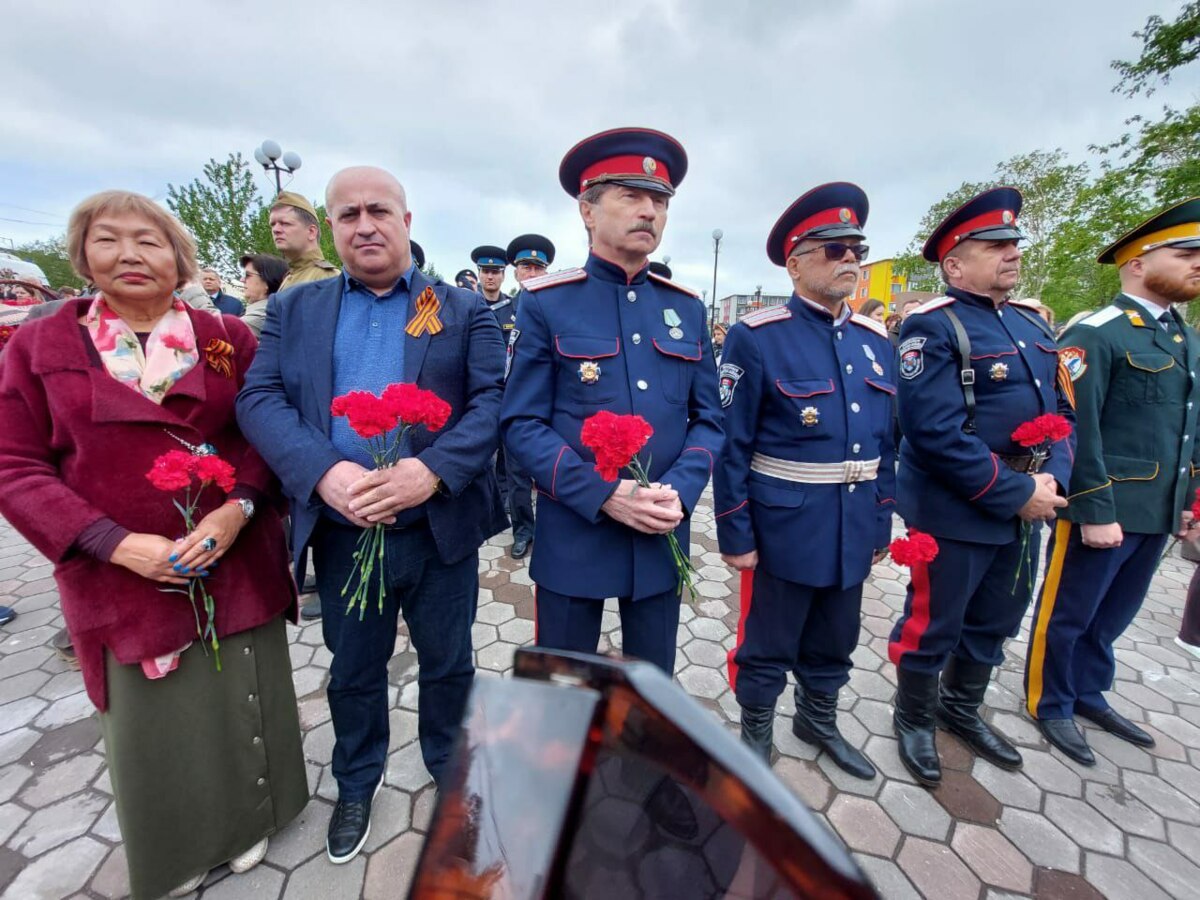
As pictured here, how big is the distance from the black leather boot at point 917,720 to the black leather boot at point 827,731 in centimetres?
21

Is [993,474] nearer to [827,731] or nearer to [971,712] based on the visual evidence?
[971,712]

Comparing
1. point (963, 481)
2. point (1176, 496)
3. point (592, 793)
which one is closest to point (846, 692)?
point (963, 481)

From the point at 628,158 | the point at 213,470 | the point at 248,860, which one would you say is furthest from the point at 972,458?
the point at 248,860

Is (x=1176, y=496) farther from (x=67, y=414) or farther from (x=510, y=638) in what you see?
(x=67, y=414)

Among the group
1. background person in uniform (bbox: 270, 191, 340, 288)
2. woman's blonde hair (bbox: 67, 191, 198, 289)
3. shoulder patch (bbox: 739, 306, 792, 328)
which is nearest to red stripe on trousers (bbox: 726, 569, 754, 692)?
shoulder patch (bbox: 739, 306, 792, 328)

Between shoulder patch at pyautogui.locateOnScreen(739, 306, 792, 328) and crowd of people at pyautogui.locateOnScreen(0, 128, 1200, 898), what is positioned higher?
shoulder patch at pyautogui.locateOnScreen(739, 306, 792, 328)

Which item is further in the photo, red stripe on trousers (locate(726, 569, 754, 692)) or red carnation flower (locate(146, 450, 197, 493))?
red stripe on trousers (locate(726, 569, 754, 692))

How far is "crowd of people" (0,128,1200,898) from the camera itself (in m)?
1.64

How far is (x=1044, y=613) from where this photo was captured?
2.80 meters

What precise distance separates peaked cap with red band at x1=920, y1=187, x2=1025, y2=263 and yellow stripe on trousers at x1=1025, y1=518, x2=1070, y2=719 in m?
1.52

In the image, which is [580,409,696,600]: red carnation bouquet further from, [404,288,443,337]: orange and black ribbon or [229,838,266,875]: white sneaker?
[229,838,266,875]: white sneaker

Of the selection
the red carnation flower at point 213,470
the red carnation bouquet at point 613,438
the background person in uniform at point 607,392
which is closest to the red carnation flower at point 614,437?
the red carnation bouquet at point 613,438

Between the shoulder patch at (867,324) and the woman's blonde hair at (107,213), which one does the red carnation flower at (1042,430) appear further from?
the woman's blonde hair at (107,213)

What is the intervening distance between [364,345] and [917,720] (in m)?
3.08
